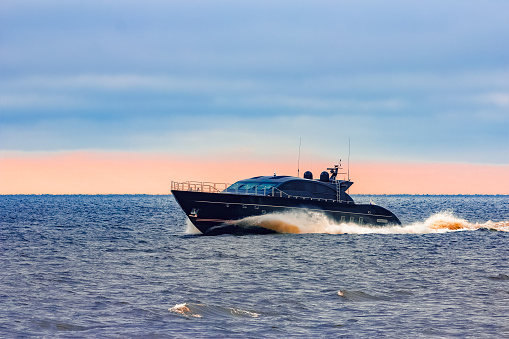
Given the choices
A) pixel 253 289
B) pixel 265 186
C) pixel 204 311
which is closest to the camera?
pixel 204 311

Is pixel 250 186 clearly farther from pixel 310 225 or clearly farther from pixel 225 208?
pixel 310 225

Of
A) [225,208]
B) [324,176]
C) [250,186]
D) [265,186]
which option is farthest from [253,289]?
[324,176]

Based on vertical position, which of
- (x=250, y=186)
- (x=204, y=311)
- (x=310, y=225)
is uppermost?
(x=250, y=186)

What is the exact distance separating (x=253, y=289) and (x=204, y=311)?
3928mm

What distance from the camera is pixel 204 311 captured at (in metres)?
17.6

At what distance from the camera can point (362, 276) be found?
2475cm

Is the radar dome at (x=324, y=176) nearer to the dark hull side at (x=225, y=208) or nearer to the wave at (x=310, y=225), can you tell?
the wave at (x=310, y=225)

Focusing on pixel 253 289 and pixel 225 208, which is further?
pixel 225 208

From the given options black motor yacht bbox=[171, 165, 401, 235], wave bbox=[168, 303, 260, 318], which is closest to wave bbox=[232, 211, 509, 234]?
black motor yacht bbox=[171, 165, 401, 235]

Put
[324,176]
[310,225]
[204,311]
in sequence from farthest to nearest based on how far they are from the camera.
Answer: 1. [324,176]
2. [310,225]
3. [204,311]

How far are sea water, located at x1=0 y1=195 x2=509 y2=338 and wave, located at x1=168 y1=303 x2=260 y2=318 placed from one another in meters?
0.04

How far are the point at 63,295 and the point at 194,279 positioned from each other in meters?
5.48

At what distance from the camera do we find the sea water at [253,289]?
15.7 metres

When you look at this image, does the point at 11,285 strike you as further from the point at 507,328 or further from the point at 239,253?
the point at 507,328
